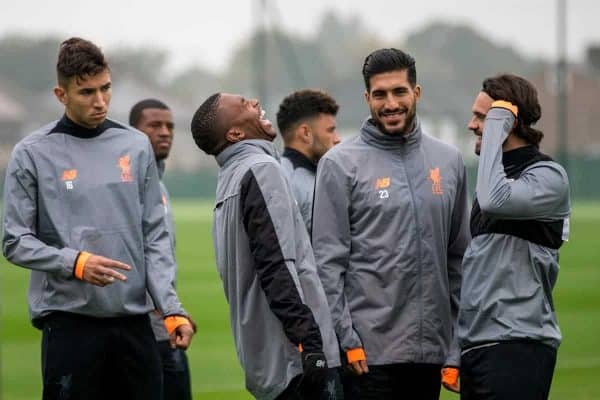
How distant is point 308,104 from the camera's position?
24.8 ft

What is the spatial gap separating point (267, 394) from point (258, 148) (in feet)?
3.39

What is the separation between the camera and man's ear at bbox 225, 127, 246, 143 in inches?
210

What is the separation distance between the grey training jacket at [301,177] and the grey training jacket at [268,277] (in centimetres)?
186

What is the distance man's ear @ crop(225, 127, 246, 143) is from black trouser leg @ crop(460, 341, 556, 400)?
54.0 inches

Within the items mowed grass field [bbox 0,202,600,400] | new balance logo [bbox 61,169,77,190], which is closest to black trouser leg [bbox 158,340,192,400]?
new balance logo [bbox 61,169,77,190]

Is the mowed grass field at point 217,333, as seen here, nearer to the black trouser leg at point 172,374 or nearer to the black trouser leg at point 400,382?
the black trouser leg at point 172,374

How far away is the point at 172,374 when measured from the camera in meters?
7.50

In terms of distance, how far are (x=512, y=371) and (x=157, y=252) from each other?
5.64 ft

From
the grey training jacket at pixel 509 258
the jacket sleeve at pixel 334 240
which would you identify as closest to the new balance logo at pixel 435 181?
the grey training jacket at pixel 509 258

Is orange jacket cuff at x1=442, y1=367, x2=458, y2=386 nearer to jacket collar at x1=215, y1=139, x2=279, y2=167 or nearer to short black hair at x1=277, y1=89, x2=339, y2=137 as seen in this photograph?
jacket collar at x1=215, y1=139, x2=279, y2=167

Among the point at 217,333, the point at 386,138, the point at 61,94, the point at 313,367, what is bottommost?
the point at 217,333

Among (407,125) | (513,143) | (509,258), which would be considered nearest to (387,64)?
(407,125)

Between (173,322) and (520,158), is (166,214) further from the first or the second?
(520,158)

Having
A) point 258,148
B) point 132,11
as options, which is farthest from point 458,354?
point 132,11
